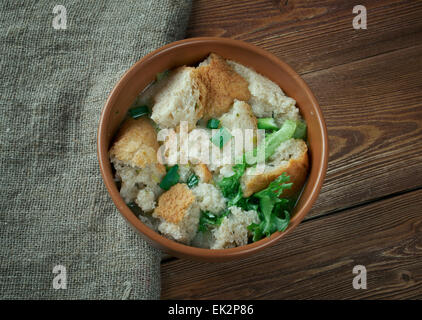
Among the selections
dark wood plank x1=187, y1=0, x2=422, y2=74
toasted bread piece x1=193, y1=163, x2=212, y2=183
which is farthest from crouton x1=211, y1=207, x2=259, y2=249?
dark wood plank x1=187, y1=0, x2=422, y2=74

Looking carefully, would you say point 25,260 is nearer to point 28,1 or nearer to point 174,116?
point 174,116

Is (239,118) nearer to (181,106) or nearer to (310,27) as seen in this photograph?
(181,106)

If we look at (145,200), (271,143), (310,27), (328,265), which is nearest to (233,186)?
(271,143)

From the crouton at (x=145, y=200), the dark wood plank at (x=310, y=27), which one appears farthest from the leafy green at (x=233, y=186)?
the dark wood plank at (x=310, y=27)

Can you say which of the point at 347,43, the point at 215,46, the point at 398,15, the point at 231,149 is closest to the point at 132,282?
the point at 231,149

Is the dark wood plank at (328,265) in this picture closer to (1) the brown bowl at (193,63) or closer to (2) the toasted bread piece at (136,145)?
(1) the brown bowl at (193,63)

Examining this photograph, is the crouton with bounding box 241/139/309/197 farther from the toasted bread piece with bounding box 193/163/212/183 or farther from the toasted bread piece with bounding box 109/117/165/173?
the toasted bread piece with bounding box 109/117/165/173
